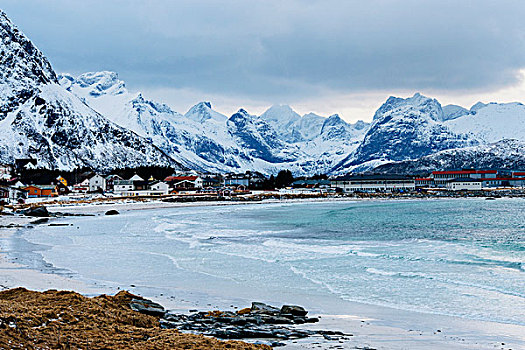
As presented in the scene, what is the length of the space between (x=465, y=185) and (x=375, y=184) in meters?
29.6

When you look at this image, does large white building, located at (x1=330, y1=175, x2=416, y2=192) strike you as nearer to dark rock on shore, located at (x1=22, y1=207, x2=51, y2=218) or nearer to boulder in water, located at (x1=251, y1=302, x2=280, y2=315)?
dark rock on shore, located at (x1=22, y1=207, x2=51, y2=218)

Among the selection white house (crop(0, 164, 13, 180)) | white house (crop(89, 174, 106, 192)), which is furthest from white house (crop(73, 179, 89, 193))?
white house (crop(0, 164, 13, 180))

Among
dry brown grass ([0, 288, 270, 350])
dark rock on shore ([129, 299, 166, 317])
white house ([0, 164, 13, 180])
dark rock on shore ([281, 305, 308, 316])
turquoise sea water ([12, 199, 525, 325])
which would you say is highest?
white house ([0, 164, 13, 180])

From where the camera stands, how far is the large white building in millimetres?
160625

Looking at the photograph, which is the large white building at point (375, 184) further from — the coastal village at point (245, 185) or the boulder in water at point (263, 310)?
the boulder in water at point (263, 310)

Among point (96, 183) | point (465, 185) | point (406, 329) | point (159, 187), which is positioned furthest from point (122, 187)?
point (406, 329)

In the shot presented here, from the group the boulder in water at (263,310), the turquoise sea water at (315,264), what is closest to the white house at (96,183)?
the turquoise sea water at (315,264)

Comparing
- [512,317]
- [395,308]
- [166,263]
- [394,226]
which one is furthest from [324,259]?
[394,226]

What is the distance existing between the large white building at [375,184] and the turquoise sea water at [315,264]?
4662 inches

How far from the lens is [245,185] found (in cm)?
16662

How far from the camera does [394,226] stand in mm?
47562

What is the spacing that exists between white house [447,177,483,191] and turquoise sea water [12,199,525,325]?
415 ft

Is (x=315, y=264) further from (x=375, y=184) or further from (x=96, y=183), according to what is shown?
(x=375, y=184)

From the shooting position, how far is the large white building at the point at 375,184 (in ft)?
527
